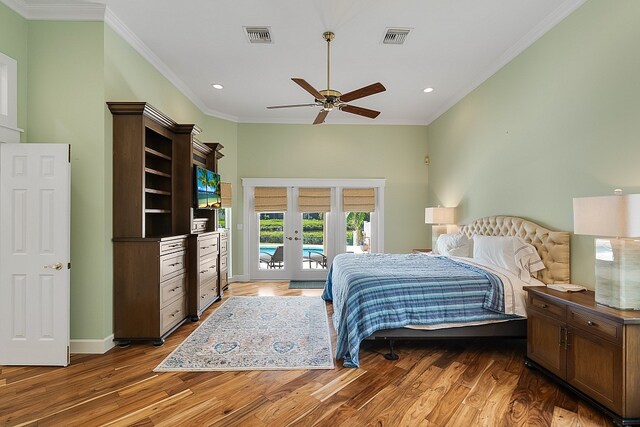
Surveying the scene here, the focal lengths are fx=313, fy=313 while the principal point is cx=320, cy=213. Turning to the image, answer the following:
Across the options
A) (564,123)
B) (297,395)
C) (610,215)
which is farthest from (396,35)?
(297,395)

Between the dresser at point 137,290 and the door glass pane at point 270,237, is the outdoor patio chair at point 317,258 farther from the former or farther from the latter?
the dresser at point 137,290

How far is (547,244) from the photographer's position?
318 centimetres

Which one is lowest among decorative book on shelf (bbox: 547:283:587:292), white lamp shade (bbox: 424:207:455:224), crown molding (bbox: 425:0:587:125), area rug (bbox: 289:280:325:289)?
area rug (bbox: 289:280:325:289)

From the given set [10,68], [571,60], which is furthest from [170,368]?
[571,60]

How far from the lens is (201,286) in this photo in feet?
13.9

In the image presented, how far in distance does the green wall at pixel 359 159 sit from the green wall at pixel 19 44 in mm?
3680

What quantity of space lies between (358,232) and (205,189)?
3.35 metres

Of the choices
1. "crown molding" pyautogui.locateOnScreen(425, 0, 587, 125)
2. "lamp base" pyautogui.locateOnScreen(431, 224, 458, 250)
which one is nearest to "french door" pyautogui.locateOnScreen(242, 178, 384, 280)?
"lamp base" pyautogui.locateOnScreen(431, 224, 458, 250)

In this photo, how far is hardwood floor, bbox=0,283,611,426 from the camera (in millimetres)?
2129

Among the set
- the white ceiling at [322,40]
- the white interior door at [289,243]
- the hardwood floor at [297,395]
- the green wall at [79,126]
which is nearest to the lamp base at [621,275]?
the hardwood floor at [297,395]

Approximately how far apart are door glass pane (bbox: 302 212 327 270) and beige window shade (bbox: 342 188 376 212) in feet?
1.82

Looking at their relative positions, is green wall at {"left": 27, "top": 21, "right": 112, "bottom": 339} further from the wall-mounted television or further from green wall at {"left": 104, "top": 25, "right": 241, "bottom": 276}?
the wall-mounted television

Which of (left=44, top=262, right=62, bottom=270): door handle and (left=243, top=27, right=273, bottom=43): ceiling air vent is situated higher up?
(left=243, top=27, right=273, bottom=43): ceiling air vent

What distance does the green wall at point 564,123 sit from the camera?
2533 mm
